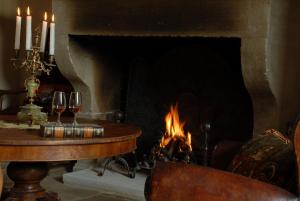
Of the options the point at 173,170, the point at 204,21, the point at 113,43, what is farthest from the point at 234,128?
the point at 173,170

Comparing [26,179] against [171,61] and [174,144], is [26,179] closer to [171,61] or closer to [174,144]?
[174,144]

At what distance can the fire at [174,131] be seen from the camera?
12.9 feet

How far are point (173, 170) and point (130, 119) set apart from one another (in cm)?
253

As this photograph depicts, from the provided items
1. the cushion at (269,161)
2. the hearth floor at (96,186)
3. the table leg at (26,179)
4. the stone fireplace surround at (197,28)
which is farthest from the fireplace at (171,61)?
the table leg at (26,179)

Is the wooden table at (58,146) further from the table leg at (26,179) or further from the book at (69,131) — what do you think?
the table leg at (26,179)

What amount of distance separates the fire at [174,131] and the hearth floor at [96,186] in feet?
1.12

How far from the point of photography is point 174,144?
12.9 ft

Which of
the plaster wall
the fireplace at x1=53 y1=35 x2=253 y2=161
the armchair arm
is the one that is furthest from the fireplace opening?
the armchair arm

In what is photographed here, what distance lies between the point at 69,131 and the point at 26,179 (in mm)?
657

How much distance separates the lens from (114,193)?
362 centimetres

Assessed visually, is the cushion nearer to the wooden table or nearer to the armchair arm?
the armchair arm

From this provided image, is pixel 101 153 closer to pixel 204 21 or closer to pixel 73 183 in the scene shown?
pixel 204 21

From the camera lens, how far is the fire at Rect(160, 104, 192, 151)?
12.9 ft

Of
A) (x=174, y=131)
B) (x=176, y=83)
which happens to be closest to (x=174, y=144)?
(x=174, y=131)
